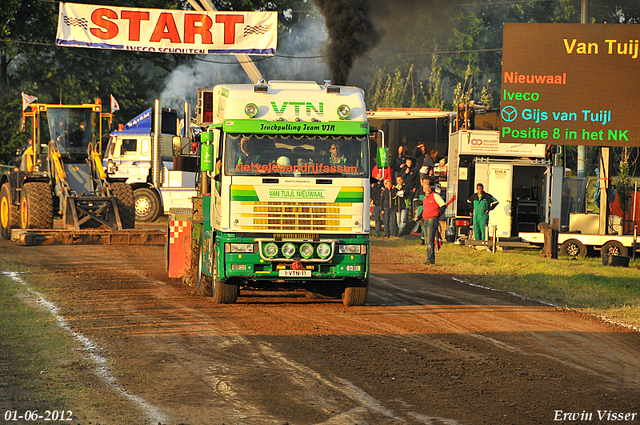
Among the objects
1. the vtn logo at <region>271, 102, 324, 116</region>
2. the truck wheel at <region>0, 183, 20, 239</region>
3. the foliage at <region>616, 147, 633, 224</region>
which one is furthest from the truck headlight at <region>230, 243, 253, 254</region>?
the foliage at <region>616, 147, 633, 224</region>

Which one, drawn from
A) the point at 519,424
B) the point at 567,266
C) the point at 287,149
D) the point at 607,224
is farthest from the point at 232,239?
the point at 607,224

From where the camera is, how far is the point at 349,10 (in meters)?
25.8

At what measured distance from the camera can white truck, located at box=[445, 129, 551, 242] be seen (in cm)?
2297

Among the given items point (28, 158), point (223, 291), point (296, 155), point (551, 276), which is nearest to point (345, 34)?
point (28, 158)

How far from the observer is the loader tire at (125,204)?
22.3 metres

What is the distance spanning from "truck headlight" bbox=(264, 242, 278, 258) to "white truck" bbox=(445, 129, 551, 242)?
488 inches

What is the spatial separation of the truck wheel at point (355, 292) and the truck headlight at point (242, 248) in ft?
5.23

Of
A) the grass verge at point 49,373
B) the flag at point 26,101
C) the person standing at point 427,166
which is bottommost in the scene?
the grass verge at point 49,373

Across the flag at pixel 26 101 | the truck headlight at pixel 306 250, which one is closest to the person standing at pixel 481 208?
the truck headlight at pixel 306 250

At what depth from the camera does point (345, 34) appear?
2572 cm

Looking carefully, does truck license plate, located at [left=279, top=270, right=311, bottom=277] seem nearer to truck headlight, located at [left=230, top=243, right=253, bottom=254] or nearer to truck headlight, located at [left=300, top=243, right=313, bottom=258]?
truck headlight, located at [left=300, top=243, right=313, bottom=258]

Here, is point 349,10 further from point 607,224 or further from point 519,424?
point 519,424

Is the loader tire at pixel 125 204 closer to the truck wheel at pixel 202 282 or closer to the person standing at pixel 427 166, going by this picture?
the person standing at pixel 427 166

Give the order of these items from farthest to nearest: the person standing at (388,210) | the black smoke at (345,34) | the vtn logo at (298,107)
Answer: the black smoke at (345,34), the person standing at (388,210), the vtn logo at (298,107)
